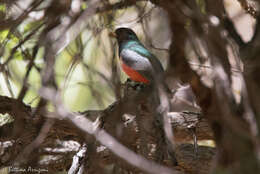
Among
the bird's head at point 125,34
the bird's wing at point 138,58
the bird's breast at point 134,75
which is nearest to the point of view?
the bird's wing at point 138,58

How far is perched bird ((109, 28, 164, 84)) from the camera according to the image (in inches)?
224

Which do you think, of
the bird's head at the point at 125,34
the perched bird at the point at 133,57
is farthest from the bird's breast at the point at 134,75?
the bird's head at the point at 125,34

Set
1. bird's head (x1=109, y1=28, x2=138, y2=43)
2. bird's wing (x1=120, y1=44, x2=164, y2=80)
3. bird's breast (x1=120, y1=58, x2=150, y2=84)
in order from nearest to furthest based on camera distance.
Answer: bird's wing (x1=120, y1=44, x2=164, y2=80), bird's breast (x1=120, y1=58, x2=150, y2=84), bird's head (x1=109, y1=28, x2=138, y2=43)

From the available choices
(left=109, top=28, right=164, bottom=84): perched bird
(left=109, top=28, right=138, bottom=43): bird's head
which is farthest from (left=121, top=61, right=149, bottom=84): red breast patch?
(left=109, top=28, right=138, bottom=43): bird's head

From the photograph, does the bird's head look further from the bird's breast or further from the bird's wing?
the bird's breast

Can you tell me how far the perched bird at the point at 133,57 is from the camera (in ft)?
18.6

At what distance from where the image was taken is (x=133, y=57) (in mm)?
6082

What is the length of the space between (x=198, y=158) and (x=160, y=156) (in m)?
1.82

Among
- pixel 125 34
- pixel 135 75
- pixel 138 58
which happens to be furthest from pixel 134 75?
pixel 125 34

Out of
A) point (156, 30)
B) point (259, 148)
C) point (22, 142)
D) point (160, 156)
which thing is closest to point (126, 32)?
point (156, 30)

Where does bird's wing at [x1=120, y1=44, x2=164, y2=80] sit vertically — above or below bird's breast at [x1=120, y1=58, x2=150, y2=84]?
above

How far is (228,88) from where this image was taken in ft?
5.35

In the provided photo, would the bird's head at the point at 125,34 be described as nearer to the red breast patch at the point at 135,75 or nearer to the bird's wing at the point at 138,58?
the bird's wing at the point at 138,58

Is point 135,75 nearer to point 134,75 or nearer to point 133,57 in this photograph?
point 134,75
